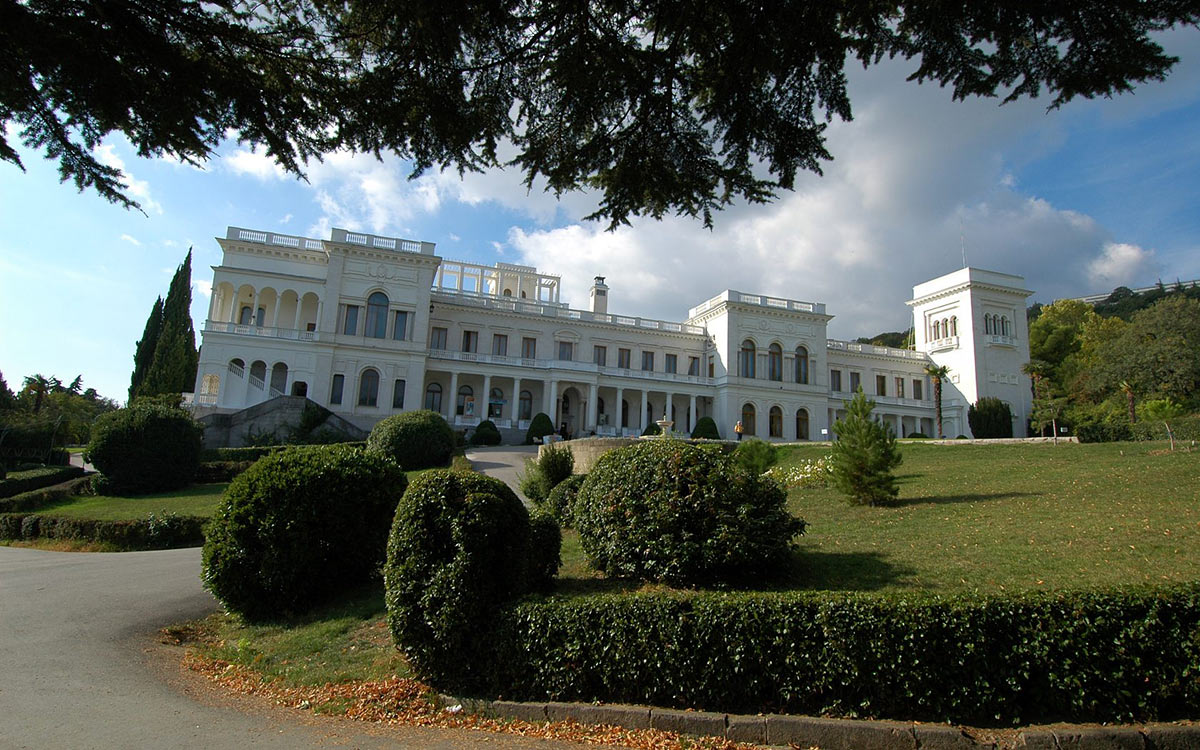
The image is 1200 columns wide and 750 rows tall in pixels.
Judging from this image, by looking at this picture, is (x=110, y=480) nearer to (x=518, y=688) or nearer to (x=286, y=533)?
(x=286, y=533)

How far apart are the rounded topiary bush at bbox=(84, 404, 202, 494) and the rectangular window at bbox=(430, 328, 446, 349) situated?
21.7 m

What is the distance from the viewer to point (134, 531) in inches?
608

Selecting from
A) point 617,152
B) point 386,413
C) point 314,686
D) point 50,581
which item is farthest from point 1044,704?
point 386,413

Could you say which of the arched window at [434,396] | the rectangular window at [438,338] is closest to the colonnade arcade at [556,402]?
the arched window at [434,396]

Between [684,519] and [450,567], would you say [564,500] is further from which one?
[450,567]

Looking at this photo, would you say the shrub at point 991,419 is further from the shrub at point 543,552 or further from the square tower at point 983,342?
the shrub at point 543,552

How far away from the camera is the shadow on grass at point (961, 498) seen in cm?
1191

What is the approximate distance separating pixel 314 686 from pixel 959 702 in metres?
5.25

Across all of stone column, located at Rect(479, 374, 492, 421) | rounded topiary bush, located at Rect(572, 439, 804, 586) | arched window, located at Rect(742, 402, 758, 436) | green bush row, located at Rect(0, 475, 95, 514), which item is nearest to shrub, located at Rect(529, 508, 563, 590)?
rounded topiary bush, located at Rect(572, 439, 804, 586)

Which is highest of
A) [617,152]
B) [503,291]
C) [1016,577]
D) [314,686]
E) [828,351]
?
[503,291]

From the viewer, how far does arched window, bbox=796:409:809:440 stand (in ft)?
158

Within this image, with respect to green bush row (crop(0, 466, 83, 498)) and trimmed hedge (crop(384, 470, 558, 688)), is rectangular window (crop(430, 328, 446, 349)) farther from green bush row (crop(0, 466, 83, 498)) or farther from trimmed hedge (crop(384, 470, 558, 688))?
trimmed hedge (crop(384, 470, 558, 688))

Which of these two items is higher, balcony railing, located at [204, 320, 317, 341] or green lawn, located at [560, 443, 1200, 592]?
balcony railing, located at [204, 320, 317, 341]

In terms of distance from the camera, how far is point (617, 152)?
212 inches
